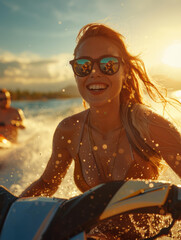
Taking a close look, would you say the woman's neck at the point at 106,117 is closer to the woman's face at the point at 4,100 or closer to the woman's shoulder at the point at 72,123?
the woman's shoulder at the point at 72,123

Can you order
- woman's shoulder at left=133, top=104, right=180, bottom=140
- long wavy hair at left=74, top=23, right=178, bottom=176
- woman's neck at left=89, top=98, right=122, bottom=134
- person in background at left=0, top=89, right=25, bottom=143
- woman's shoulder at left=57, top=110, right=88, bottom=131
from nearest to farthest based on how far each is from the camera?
1. woman's shoulder at left=133, top=104, right=180, bottom=140
2. long wavy hair at left=74, top=23, right=178, bottom=176
3. woman's neck at left=89, top=98, right=122, bottom=134
4. woman's shoulder at left=57, top=110, right=88, bottom=131
5. person in background at left=0, top=89, right=25, bottom=143

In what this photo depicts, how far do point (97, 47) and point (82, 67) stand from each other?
6.8 inches

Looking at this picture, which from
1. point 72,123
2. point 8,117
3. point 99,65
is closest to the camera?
point 99,65

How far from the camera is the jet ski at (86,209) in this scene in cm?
88

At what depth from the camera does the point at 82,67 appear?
1.83 m

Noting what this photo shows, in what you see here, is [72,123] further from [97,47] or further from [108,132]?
[97,47]

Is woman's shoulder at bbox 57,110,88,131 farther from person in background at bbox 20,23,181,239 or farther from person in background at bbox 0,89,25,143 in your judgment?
person in background at bbox 0,89,25,143

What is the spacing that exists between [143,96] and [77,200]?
146cm

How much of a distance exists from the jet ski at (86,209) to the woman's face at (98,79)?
3.12 feet

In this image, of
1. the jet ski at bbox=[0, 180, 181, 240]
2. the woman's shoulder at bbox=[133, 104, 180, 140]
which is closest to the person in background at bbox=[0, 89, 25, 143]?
the woman's shoulder at bbox=[133, 104, 180, 140]

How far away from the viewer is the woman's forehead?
183cm

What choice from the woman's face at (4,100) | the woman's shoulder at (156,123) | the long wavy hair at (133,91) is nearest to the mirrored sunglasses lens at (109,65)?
the long wavy hair at (133,91)

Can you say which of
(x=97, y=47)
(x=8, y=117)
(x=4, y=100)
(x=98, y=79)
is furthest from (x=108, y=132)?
(x=4, y=100)

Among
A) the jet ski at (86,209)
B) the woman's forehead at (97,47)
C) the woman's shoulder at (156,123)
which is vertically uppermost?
the woman's forehead at (97,47)
